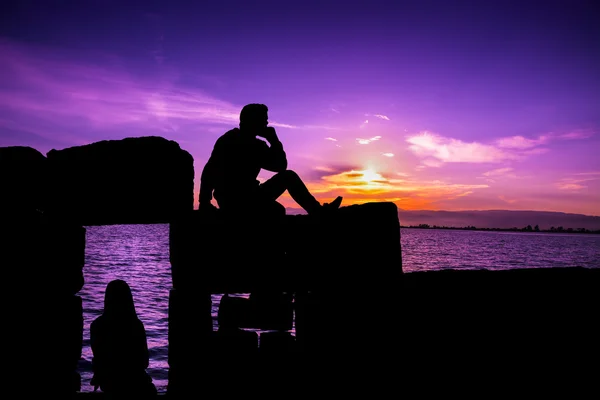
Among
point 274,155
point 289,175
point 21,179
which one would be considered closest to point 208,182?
point 274,155

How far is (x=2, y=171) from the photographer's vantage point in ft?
16.6

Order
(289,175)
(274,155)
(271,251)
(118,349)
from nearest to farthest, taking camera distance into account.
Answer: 1. (271,251)
2. (118,349)
3. (289,175)
4. (274,155)

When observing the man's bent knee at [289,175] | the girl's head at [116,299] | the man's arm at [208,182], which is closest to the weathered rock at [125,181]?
the man's arm at [208,182]

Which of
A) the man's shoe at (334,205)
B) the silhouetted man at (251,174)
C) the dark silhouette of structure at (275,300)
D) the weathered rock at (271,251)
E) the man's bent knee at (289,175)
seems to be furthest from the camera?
the man's bent knee at (289,175)

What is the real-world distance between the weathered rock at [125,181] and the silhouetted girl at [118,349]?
0.99m

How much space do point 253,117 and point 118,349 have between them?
11.8 feet

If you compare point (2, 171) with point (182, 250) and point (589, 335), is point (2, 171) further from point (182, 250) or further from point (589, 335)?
point (589, 335)

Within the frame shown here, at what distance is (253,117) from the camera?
5.30 meters

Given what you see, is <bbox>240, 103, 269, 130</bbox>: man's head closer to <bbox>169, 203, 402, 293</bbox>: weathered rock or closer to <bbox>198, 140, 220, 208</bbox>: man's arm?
<bbox>198, 140, 220, 208</bbox>: man's arm

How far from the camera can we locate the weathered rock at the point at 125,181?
16.4 feet

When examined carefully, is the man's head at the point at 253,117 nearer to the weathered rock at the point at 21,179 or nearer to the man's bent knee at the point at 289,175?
the man's bent knee at the point at 289,175

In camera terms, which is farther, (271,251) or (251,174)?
(251,174)

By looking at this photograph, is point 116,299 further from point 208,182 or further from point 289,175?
point 289,175

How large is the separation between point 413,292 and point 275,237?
72.3 inches
